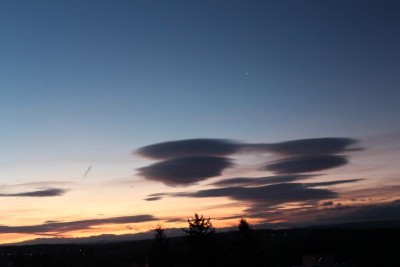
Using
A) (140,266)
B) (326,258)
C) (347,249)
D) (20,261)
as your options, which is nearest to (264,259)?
(326,258)

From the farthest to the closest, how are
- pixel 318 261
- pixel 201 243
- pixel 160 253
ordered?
pixel 318 261 < pixel 160 253 < pixel 201 243

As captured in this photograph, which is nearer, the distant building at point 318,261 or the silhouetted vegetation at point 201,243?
the silhouetted vegetation at point 201,243

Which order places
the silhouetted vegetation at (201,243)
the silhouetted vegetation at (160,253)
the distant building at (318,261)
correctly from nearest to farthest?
the silhouetted vegetation at (201,243) < the silhouetted vegetation at (160,253) < the distant building at (318,261)

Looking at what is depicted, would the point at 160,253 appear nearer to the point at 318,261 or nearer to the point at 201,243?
the point at 201,243

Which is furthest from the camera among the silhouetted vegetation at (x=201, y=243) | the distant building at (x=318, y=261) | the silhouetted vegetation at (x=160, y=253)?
the distant building at (x=318, y=261)

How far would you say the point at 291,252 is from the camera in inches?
5851

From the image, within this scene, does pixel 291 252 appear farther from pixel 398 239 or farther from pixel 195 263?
pixel 195 263

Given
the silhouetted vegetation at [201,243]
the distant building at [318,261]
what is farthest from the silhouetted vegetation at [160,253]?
the distant building at [318,261]

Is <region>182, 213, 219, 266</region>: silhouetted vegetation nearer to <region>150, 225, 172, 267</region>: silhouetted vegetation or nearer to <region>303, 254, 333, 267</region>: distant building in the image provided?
<region>150, 225, 172, 267</region>: silhouetted vegetation

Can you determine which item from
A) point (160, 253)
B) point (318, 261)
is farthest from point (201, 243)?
point (318, 261)

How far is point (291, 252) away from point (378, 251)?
88.7 feet

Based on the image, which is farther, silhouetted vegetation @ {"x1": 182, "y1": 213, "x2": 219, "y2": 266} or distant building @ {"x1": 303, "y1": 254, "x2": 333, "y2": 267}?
distant building @ {"x1": 303, "y1": 254, "x2": 333, "y2": 267}

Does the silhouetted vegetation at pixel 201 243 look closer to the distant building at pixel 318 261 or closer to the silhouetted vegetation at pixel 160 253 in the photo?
the silhouetted vegetation at pixel 160 253

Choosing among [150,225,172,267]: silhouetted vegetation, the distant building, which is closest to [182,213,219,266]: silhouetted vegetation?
[150,225,172,267]: silhouetted vegetation
